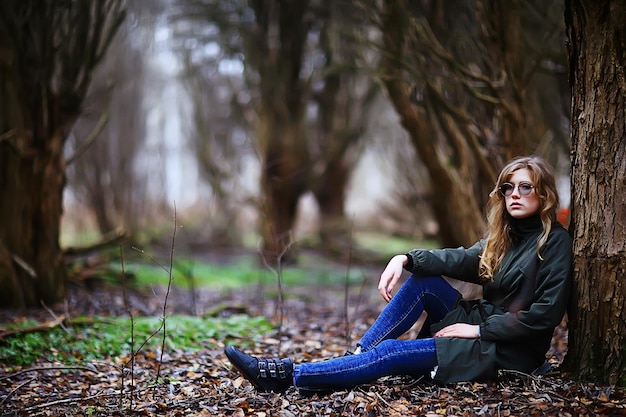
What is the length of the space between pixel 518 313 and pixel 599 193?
0.75 metres

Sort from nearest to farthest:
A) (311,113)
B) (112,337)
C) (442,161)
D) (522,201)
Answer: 1. (522,201)
2. (112,337)
3. (442,161)
4. (311,113)

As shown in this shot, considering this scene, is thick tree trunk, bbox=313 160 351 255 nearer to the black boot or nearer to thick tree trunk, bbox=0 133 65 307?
thick tree trunk, bbox=0 133 65 307

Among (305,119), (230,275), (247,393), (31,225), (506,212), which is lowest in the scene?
(230,275)

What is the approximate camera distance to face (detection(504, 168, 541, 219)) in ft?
10.5

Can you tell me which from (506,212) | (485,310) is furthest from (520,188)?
(485,310)

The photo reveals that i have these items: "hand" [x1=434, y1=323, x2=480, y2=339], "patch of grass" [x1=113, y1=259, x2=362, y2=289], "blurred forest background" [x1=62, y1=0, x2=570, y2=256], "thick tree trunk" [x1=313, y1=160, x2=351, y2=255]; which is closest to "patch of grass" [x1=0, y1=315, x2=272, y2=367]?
"blurred forest background" [x1=62, y1=0, x2=570, y2=256]

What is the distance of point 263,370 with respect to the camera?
3250 mm

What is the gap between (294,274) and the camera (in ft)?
34.4

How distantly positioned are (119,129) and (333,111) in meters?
4.65

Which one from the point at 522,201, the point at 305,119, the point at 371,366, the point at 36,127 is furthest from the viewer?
the point at 305,119

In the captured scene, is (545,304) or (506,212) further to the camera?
(506,212)

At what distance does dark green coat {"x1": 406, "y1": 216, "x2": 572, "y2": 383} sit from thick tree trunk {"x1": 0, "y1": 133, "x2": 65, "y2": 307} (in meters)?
4.31

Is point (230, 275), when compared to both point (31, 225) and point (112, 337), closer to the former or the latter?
point (31, 225)

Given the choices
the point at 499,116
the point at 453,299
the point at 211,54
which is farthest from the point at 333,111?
the point at 453,299
